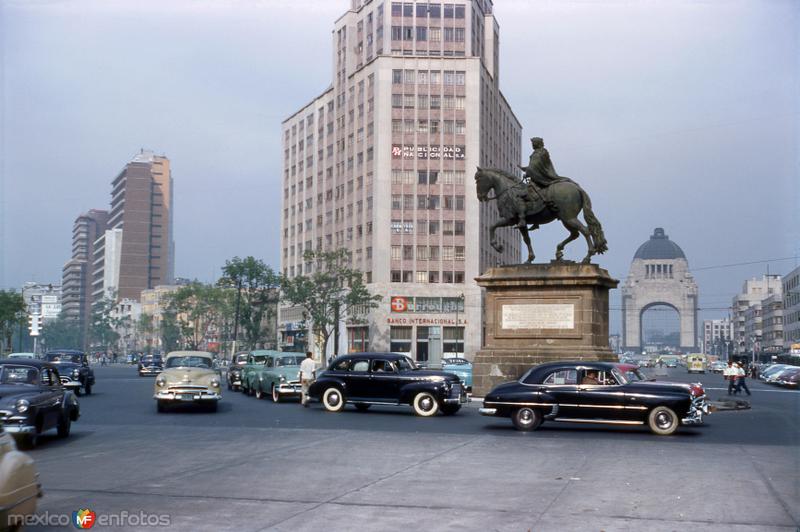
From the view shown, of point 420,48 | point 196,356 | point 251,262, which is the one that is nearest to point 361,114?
point 420,48

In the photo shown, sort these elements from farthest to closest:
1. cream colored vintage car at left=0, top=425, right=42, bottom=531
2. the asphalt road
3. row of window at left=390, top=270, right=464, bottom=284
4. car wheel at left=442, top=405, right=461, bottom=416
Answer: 1. row of window at left=390, top=270, right=464, bottom=284
2. car wheel at left=442, top=405, right=461, bottom=416
3. the asphalt road
4. cream colored vintage car at left=0, top=425, right=42, bottom=531

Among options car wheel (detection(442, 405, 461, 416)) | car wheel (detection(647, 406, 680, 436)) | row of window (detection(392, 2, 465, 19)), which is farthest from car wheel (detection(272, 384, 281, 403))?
row of window (detection(392, 2, 465, 19))

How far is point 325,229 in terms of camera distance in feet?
329

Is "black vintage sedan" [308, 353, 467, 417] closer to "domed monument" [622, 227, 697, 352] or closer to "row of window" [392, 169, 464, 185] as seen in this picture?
"row of window" [392, 169, 464, 185]

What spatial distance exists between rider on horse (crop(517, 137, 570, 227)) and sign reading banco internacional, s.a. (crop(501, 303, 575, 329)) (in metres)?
2.74

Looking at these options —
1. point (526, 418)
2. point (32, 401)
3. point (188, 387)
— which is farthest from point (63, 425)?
point (526, 418)

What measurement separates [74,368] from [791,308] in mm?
125924

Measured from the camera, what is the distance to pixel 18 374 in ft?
53.8

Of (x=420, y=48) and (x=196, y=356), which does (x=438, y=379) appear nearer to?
(x=196, y=356)

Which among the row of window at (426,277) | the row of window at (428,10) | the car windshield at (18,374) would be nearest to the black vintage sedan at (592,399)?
the car windshield at (18,374)

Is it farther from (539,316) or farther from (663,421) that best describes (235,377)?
(663,421)

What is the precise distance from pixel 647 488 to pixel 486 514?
2.78 metres

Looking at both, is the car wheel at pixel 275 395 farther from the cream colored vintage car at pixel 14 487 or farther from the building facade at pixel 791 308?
the building facade at pixel 791 308

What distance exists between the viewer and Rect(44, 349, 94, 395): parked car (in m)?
32.1
